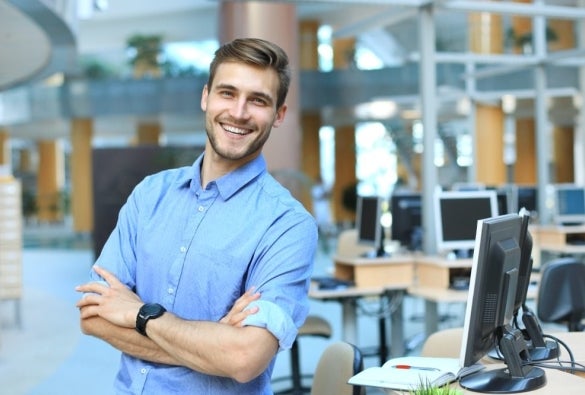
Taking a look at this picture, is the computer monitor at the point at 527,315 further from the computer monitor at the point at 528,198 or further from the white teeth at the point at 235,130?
the computer monitor at the point at 528,198

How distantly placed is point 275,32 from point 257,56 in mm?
14493

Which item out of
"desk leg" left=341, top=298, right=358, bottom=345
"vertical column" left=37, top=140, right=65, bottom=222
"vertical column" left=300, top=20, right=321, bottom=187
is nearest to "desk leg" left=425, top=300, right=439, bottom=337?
"desk leg" left=341, top=298, right=358, bottom=345

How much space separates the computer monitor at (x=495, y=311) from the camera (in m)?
2.60

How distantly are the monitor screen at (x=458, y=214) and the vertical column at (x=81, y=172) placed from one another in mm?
20010

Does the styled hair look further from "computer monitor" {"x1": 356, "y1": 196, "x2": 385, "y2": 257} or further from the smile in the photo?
"computer monitor" {"x1": 356, "y1": 196, "x2": 385, "y2": 257}

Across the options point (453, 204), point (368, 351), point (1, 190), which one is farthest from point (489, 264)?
point (1, 190)

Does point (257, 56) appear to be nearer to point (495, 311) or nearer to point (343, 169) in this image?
point (495, 311)

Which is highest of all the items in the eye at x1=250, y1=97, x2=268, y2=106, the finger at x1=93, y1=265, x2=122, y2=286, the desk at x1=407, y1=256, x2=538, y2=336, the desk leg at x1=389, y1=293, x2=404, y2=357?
the eye at x1=250, y1=97, x2=268, y2=106

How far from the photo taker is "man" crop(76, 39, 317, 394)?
1.94 metres

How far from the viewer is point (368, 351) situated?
7.55 meters

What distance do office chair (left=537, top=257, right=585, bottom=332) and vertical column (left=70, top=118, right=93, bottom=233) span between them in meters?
22.4

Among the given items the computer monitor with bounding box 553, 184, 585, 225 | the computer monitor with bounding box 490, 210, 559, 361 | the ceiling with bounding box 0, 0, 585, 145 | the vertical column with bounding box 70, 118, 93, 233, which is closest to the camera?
the computer monitor with bounding box 490, 210, 559, 361

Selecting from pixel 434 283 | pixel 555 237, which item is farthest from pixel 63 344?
pixel 555 237

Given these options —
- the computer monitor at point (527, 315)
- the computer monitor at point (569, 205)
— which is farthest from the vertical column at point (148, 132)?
the computer monitor at point (527, 315)
